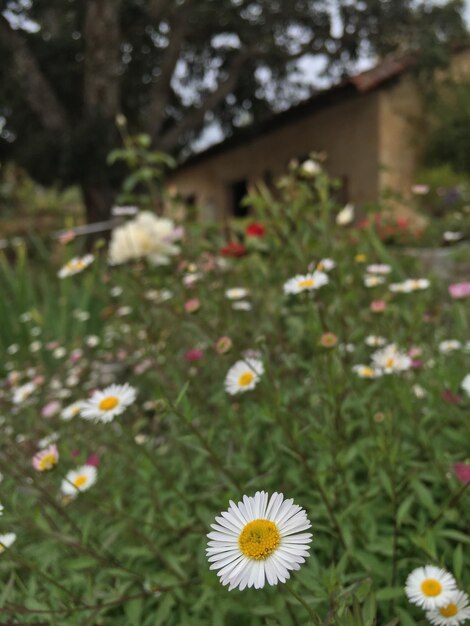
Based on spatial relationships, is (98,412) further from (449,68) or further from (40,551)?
(449,68)

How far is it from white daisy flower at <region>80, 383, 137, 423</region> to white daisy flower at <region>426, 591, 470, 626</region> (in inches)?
22.3

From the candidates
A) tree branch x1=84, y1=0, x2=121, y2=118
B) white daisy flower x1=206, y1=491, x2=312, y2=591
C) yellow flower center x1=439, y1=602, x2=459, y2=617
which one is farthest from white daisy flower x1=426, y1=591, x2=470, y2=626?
tree branch x1=84, y1=0, x2=121, y2=118

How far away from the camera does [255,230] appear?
7.61 ft

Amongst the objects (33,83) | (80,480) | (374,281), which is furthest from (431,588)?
(33,83)

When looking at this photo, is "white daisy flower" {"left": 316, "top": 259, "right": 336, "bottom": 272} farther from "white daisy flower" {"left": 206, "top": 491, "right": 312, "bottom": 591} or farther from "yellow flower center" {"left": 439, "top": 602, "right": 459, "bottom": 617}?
"white daisy flower" {"left": 206, "top": 491, "right": 312, "bottom": 591}

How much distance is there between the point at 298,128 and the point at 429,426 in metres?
9.20

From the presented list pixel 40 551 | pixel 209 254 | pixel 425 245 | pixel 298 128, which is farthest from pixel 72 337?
pixel 298 128

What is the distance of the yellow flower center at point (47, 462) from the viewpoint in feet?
3.23

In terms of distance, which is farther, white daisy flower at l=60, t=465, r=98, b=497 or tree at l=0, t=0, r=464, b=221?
tree at l=0, t=0, r=464, b=221

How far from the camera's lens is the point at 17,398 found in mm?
1855

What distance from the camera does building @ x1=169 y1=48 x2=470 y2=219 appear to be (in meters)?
8.16

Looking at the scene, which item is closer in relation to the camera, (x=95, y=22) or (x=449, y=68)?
(x=95, y=22)

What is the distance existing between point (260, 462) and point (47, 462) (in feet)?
1.91

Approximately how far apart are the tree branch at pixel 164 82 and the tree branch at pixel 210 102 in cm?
28
